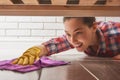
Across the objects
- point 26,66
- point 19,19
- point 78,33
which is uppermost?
point 19,19

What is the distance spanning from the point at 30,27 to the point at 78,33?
1037 millimetres

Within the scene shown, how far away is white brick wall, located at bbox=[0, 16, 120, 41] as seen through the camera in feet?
9.14

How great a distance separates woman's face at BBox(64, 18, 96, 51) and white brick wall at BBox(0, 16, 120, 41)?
34.8 inches

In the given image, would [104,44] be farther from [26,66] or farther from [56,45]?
[26,66]

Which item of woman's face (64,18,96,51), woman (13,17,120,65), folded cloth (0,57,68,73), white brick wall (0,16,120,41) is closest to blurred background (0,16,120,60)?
white brick wall (0,16,120,41)

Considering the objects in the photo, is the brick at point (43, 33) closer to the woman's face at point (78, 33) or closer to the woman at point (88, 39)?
the woman at point (88, 39)

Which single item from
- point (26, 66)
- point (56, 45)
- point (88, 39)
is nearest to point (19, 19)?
point (56, 45)

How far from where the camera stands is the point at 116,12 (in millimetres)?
811

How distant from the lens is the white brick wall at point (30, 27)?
2787 millimetres

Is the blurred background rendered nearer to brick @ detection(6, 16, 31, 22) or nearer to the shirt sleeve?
brick @ detection(6, 16, 31, 22)

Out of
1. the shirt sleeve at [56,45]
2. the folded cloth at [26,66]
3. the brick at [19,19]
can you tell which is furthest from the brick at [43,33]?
the folded cloth at [26,66]

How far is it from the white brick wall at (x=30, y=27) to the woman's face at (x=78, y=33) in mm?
883

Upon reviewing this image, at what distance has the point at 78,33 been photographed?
1.83 meters

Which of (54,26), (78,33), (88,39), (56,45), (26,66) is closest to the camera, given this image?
(26,66)
